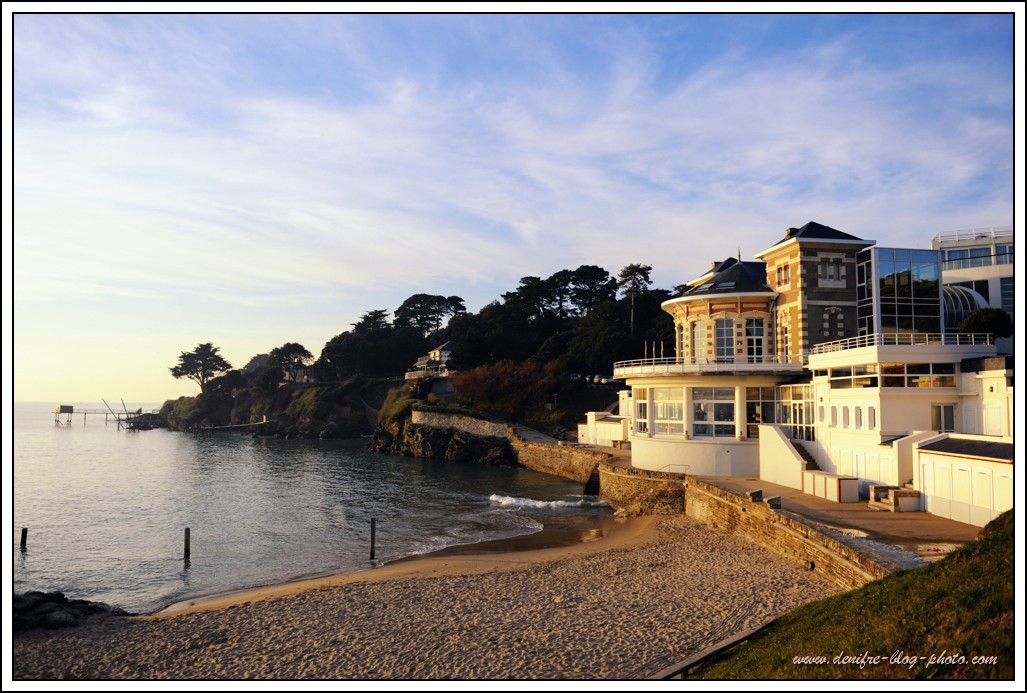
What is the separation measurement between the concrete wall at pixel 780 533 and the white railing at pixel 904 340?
8.19 m

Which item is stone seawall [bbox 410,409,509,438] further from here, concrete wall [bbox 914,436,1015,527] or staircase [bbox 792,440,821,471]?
concrete wall [bbox 914,436,1015,527]

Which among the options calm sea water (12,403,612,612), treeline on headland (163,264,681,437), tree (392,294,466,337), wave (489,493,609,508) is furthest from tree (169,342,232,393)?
wave (489,493,609,508)

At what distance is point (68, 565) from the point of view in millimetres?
26375

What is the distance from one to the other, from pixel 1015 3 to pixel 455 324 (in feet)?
294

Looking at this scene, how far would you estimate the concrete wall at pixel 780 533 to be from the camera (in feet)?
55.0

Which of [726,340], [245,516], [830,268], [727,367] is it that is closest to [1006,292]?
[830,268]

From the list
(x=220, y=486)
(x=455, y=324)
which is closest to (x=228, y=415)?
(x=455, y=324)

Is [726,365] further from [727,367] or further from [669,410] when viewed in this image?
[669,410]

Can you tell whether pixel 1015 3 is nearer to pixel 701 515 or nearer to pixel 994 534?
pixel 994 534

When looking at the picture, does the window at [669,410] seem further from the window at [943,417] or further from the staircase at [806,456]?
the window at [943,417]

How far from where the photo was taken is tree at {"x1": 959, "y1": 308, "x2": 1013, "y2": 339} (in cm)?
2962

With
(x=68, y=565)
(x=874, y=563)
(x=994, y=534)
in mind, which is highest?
(x=994, y=534)

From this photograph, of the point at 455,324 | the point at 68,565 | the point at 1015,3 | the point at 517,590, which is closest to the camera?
the point at 1015,3

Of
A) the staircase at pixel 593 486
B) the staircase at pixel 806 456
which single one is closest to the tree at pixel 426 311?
the staircase at pixel 593 486
